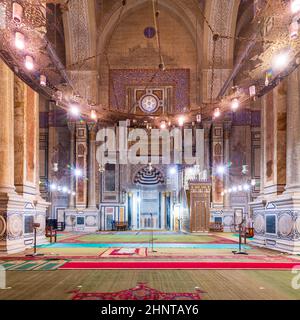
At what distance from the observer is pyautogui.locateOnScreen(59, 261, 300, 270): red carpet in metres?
5.49

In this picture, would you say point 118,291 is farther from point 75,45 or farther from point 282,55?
point 75,45

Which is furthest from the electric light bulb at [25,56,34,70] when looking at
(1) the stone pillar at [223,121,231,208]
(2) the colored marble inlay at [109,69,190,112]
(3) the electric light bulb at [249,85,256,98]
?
(1) the stone pillar at [223,121,231,208]

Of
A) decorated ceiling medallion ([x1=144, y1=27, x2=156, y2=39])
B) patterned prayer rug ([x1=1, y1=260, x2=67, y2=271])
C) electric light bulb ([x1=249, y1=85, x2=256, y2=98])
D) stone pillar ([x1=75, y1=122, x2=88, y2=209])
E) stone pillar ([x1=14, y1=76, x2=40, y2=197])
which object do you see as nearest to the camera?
patterned prayer rug ([x1=1, y1=260, x2=67, y2=271])

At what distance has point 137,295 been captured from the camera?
3.73m

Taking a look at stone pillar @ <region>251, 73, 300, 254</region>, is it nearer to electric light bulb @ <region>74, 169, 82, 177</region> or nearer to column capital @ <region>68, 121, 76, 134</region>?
electric light bulb @ <region>74, 169, 82, 177</region>

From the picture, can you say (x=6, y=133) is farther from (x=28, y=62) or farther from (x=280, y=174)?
(x=280, y=174)

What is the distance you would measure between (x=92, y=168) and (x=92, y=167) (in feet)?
0.15

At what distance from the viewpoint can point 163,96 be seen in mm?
16734

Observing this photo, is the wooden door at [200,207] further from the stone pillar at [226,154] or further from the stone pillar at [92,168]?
the stone pillar at [92,168]

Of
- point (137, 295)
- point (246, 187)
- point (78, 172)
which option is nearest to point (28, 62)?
point (137, 295)

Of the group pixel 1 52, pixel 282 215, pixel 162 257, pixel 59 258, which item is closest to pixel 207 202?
pixel 282 215

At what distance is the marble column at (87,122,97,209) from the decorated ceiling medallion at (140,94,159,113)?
2.36 m

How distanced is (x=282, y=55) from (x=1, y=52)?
442cm

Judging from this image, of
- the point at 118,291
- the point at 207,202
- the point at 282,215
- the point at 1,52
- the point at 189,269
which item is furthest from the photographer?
the point at 207,202
